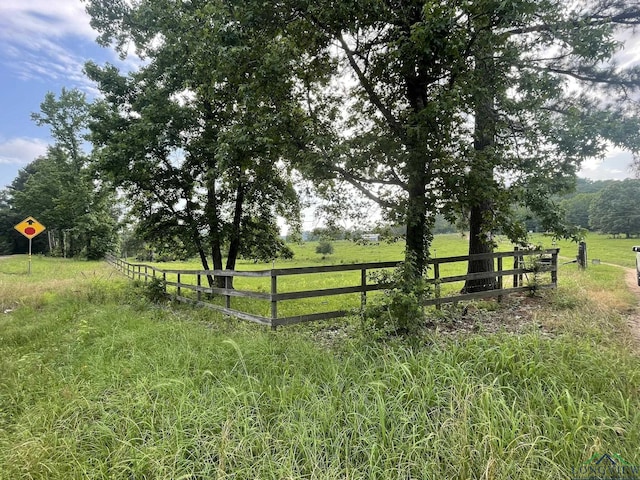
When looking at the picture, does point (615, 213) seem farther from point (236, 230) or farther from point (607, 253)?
point (236, 230)

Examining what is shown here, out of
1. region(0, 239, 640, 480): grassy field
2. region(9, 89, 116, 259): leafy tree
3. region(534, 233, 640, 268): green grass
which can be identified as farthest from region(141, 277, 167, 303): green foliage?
region(9, 89, 116, 259): leafy tree

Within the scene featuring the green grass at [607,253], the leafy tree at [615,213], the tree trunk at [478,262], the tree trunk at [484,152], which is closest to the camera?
the tree trunk at [484,152]

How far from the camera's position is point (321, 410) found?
2.73 m

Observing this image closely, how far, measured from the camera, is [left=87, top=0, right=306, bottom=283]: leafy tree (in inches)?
289

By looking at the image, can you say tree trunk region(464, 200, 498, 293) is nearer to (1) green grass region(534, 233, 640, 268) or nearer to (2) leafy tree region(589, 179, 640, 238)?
(1) green grass region(534, 233, 640, 268)

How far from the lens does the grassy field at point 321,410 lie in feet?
7.37

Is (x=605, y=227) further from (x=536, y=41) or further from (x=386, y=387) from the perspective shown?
(x=386, y=387)

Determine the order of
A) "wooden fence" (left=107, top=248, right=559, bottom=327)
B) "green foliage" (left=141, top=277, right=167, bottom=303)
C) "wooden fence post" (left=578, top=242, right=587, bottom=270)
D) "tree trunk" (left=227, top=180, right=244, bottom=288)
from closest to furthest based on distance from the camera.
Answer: "wooden fence" (left=107, top=248, right=559, bottom=327) < "green foliage" (left=141, top=277, right=167, bottom=303) < "tree trunk" (left=227, top=180, right=244, bottom=288) < "wooden fence post" (left=578, top=242, right=587, bottom=270)

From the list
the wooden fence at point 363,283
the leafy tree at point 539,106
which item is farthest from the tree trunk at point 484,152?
the wooden fence at point 363,283

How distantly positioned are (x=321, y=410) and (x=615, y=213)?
59.6m

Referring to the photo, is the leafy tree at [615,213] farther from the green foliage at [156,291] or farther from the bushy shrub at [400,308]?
the green foliage at [156,291]

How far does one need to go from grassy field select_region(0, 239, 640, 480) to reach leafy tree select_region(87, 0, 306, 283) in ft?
13.6

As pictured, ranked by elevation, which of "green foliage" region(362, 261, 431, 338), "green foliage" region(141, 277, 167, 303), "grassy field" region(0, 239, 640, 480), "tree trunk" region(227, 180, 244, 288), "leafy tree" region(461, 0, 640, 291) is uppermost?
"leafy tree" region(461, 0, 640, 291)

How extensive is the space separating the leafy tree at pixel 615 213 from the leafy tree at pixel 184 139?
52.2 m
